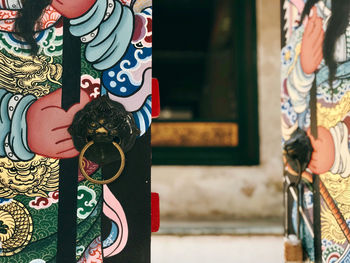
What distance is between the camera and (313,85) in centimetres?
110

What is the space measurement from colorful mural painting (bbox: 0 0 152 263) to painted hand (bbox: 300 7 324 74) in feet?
1.95

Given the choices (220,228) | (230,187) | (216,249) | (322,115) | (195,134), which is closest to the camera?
(322,115)

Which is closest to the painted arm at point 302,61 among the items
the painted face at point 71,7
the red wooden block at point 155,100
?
the red wooden block at point 155,100

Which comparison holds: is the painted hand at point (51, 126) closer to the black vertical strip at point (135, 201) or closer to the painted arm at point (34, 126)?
the painted arm at point (34, 126)

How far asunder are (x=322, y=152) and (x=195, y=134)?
86.8 inches

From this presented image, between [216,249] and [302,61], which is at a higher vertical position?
[302,61]

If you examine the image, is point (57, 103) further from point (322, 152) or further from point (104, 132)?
point (322, 152)

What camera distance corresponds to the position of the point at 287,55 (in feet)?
4.26

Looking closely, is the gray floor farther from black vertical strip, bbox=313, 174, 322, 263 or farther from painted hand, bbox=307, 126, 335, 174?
painted hand, bbox=307, 126, 335, 174

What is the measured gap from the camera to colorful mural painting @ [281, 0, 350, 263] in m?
0.97

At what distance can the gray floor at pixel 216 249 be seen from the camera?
194 cm

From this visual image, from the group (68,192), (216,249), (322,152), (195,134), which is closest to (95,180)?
(68,192)

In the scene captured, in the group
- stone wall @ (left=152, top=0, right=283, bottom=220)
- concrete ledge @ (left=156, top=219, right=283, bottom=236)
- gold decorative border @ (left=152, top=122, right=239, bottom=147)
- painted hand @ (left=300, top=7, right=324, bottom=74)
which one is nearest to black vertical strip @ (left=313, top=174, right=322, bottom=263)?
painted hand @ (left=300, top=7, right=324, bottom=74)

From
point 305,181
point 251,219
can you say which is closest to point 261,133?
point 251,219
